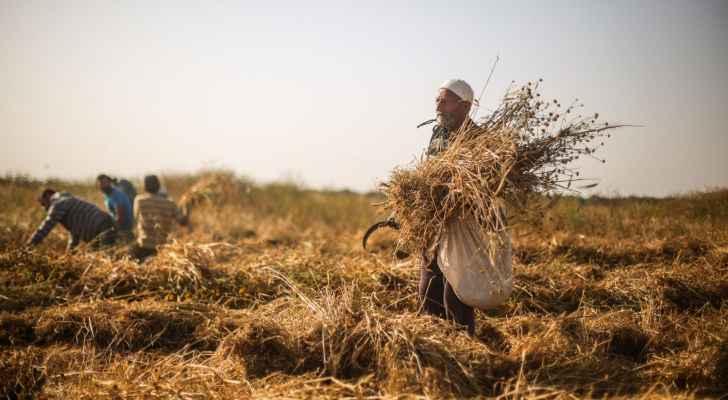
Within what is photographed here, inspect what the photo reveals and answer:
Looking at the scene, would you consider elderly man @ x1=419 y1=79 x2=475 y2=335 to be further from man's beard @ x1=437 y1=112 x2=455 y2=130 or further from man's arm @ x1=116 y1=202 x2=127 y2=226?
man's arm @ x1=116 y1=202 x2=127 y2=226

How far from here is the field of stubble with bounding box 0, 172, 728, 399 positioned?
2422 millimetres

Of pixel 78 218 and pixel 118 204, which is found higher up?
pixel 118 204

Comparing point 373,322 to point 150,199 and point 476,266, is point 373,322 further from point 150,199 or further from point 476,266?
point 150,199

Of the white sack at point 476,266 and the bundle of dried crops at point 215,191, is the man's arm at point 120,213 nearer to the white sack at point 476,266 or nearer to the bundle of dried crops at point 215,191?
the bundle of dried crops at point 215,191

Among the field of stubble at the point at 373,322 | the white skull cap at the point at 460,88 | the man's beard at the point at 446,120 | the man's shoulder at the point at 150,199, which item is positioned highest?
the white skull cap at the point at 460,88

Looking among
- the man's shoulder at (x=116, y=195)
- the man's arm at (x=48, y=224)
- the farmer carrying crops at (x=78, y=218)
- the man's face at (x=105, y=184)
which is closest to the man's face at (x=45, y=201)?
the farmer carrying crops at (x=78, y=218)

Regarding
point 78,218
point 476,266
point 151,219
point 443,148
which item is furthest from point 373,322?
point 78,218

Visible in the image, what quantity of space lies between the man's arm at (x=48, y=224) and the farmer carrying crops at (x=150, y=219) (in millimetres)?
949

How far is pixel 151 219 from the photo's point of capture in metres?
5.97

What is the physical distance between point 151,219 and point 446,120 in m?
4.70

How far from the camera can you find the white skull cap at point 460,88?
9.32 ft

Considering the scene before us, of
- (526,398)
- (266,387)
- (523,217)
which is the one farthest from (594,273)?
(266,387)

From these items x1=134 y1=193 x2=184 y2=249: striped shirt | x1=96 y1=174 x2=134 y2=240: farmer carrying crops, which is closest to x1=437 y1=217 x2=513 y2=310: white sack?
x1=134 y1=193 x2=184 y2=249: striped shirt

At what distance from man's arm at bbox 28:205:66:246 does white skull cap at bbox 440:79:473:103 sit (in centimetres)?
546
